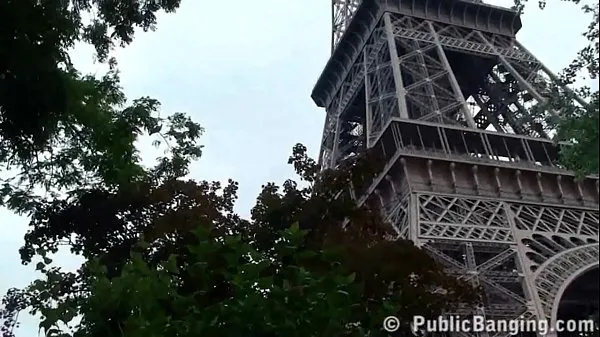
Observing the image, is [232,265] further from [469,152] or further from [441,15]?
[441,15]

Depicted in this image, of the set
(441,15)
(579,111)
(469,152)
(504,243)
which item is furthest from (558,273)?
(441,15)

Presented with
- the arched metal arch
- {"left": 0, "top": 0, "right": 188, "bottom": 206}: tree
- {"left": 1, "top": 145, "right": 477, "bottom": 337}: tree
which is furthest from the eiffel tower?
{"left": 0, "top": 0, "right": 188, "bottom": 206}: tree

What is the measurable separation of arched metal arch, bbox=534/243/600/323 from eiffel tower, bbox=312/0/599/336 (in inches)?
1.6

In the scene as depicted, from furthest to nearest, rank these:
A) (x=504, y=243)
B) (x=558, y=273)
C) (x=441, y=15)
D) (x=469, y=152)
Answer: (x=441, y=15) → (x=469, y=152) → (x=504, y=243) → (x=558, y=273)

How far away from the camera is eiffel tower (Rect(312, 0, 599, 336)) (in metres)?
19.5

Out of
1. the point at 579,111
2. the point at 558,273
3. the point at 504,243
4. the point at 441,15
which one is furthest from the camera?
the point at 441,15

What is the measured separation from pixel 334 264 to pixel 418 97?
21358mm

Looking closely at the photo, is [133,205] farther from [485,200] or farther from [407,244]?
[485,200]

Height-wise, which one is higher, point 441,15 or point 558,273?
point 441,15

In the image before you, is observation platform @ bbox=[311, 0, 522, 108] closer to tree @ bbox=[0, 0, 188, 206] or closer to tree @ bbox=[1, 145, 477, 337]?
tree @ bbox=[1, 145, 477, 337]

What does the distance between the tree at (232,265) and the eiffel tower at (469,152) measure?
353 cm

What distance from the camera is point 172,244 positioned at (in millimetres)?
12141

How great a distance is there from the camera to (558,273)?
20.0 metres

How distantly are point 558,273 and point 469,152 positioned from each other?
6011 mm
